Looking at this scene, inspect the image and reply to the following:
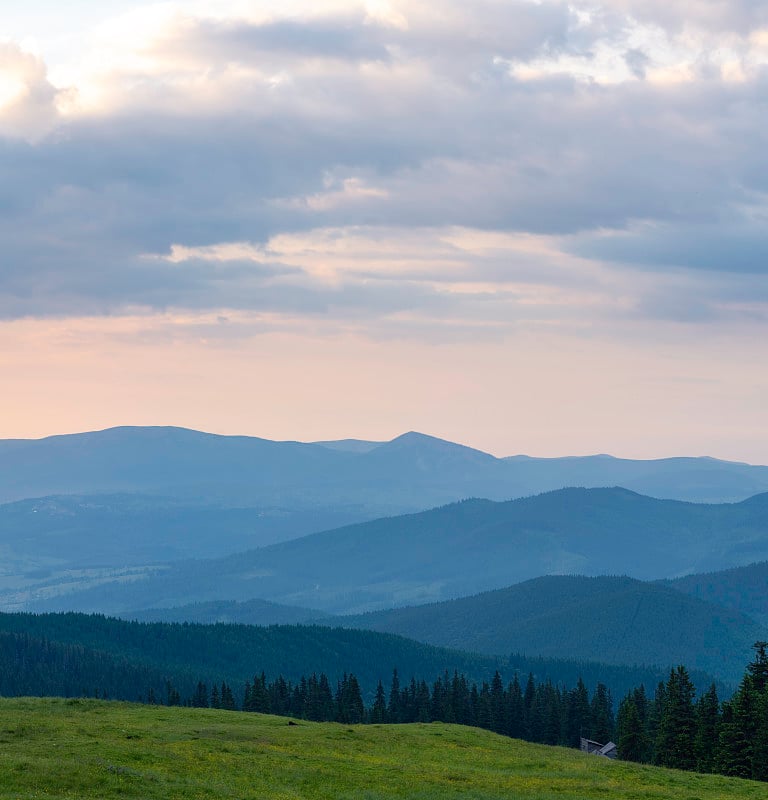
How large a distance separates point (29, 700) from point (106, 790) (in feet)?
163

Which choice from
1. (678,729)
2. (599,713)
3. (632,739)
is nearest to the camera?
(678,729)

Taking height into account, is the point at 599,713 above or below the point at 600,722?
above

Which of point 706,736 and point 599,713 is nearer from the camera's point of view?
point 706,736

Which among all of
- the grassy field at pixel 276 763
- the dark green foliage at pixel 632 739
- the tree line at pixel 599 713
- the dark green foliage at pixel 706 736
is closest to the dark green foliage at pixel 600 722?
the tree line at pixel 599 713

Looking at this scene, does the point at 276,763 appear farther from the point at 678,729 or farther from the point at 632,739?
the point at 632,739

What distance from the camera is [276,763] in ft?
251

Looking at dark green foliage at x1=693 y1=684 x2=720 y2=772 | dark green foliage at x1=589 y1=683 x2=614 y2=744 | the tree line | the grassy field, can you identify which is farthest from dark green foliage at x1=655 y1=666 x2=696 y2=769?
dark green foliage at x1=589 y1=683 x2=614 y2=744

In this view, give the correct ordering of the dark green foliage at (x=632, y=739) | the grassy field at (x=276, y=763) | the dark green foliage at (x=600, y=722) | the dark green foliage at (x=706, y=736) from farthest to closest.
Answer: the dark green foliage at (x=600, y=722) < the dark green foliage at (x=632, y=739) < the dark green foliage at (x=706, y=736) < the grassy field at (x=276, y=763)

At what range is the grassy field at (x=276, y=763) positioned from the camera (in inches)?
2539

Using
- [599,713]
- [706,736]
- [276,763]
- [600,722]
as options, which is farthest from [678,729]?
[276,763]

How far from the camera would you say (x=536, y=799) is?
70.1 metres

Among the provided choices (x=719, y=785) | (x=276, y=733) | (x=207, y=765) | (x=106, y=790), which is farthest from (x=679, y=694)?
(x=106, y=790)

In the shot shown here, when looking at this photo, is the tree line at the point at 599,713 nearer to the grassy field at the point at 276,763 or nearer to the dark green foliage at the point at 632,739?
the dark green foliage at the point at 632,739

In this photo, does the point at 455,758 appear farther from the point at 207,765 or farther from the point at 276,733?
the point at 207,765
